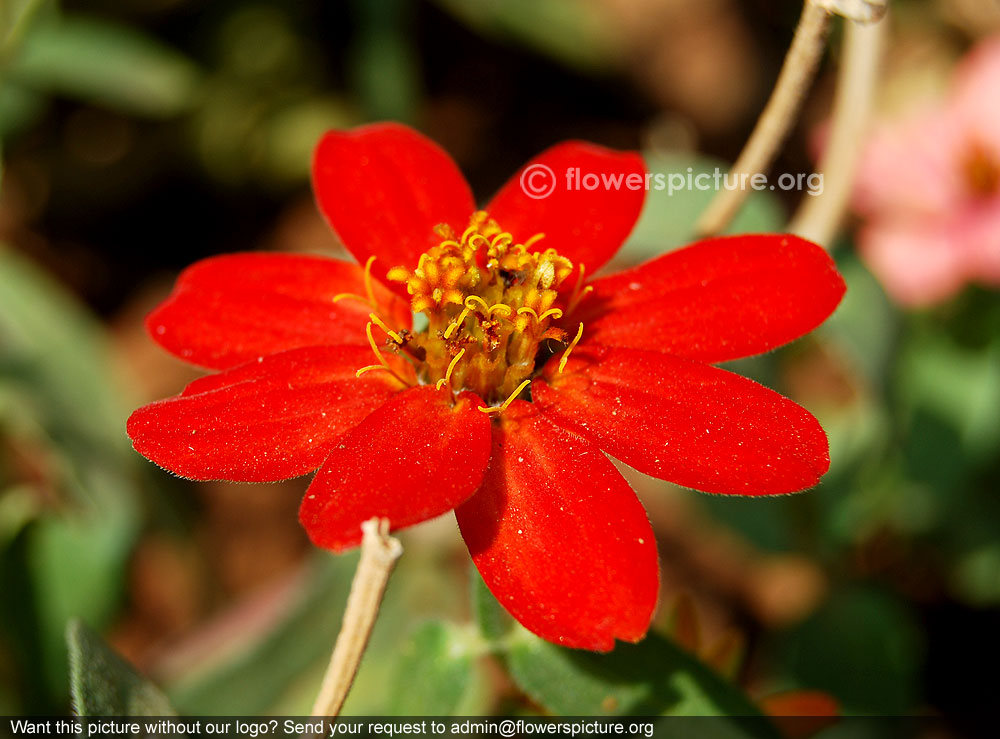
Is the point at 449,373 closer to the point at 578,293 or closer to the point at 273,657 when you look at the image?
the point at 578,293

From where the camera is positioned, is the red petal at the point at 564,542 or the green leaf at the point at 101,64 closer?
the red petal at the point at 564,542

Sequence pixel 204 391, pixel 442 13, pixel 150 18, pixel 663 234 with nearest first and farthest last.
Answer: pixel 204 391 → pixel 663 234 → pixel 150 18 → pixel 442 13

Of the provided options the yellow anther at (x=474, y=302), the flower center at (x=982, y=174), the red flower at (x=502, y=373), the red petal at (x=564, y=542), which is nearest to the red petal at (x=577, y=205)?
the red flower at (x=502, y=373)

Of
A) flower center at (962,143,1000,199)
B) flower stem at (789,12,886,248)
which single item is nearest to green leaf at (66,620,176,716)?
flower stem at (789,12,886,248)

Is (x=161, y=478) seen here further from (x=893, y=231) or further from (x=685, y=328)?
(x=893, y=231)

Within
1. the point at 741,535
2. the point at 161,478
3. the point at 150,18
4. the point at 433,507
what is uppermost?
the point at 433,507

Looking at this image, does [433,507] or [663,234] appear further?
[663,234]

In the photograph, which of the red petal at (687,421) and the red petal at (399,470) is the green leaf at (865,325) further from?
the red petal at (399,470)

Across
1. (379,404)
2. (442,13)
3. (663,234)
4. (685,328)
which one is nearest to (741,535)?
(663,234)
